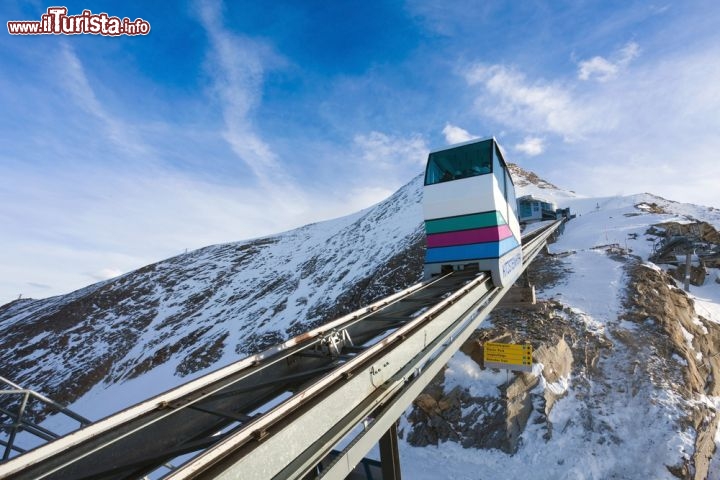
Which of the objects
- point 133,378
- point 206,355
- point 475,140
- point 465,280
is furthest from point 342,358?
point 133,378

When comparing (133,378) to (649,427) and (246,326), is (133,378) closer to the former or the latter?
(246,326)

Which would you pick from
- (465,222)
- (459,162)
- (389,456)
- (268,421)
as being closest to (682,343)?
(465,222)

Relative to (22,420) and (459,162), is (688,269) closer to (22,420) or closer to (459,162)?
(459,162)

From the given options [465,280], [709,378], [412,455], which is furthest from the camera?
[709,378]

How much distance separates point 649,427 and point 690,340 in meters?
7.62

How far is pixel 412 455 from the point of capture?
11.3m

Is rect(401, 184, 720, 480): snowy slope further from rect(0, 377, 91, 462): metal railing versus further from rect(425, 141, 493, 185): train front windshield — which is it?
rect(0, 377, 91, 462): metal railing

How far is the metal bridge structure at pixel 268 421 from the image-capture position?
9.22 ft

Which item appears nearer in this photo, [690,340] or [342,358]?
[342,358]

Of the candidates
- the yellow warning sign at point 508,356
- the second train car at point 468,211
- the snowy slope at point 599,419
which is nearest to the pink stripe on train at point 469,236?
the second train car at point 468,211

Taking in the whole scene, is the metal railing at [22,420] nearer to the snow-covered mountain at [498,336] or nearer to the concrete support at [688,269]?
the snow-covered mountain at [498,336]

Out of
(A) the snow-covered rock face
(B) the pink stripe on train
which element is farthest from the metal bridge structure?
(A) the snow-covered rock face

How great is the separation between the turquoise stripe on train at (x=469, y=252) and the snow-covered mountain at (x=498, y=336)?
5.30 metres

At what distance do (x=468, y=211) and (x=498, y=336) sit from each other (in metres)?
6.86
